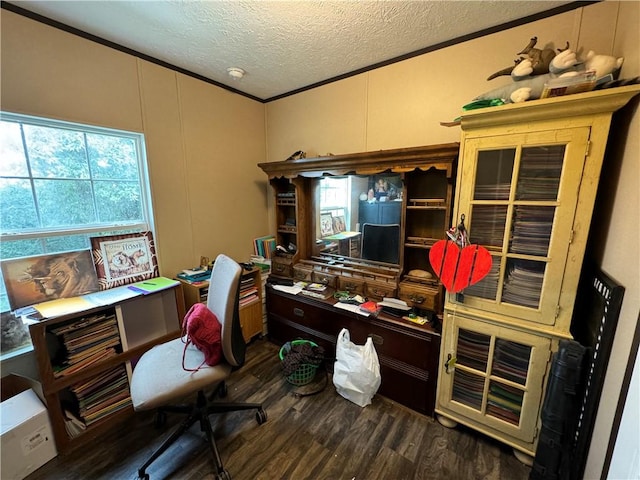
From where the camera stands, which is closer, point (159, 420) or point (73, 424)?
point (73, 424)

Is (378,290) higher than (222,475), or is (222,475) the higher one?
(378,290)

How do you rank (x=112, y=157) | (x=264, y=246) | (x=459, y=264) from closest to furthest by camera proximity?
(x=459, y=264) → (x=112, y=157) → (x=264, y=246)

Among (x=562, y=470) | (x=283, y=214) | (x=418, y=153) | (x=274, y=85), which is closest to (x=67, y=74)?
(x=274, y=85)

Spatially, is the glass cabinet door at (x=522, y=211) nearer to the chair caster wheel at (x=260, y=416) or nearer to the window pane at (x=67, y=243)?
the chair caster wheel at (x=260, y=416)

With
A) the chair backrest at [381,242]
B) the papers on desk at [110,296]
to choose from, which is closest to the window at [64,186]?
the papers on desk at [110,296]

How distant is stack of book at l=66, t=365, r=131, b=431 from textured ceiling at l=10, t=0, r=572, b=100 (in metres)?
2.16

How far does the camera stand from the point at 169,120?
2.07 metres

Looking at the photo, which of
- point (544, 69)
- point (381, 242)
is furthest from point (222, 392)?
point (544, 69)

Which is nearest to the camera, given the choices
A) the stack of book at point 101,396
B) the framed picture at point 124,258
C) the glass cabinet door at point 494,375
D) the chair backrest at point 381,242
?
the glass cabinet door at point 494,375

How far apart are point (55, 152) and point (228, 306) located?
1510 mm

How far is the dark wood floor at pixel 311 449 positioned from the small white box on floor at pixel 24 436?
7cm

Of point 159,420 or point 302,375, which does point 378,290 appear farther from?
point 159,420

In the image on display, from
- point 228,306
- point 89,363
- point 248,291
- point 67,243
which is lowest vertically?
point 89,363

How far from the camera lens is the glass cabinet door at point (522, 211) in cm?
117
